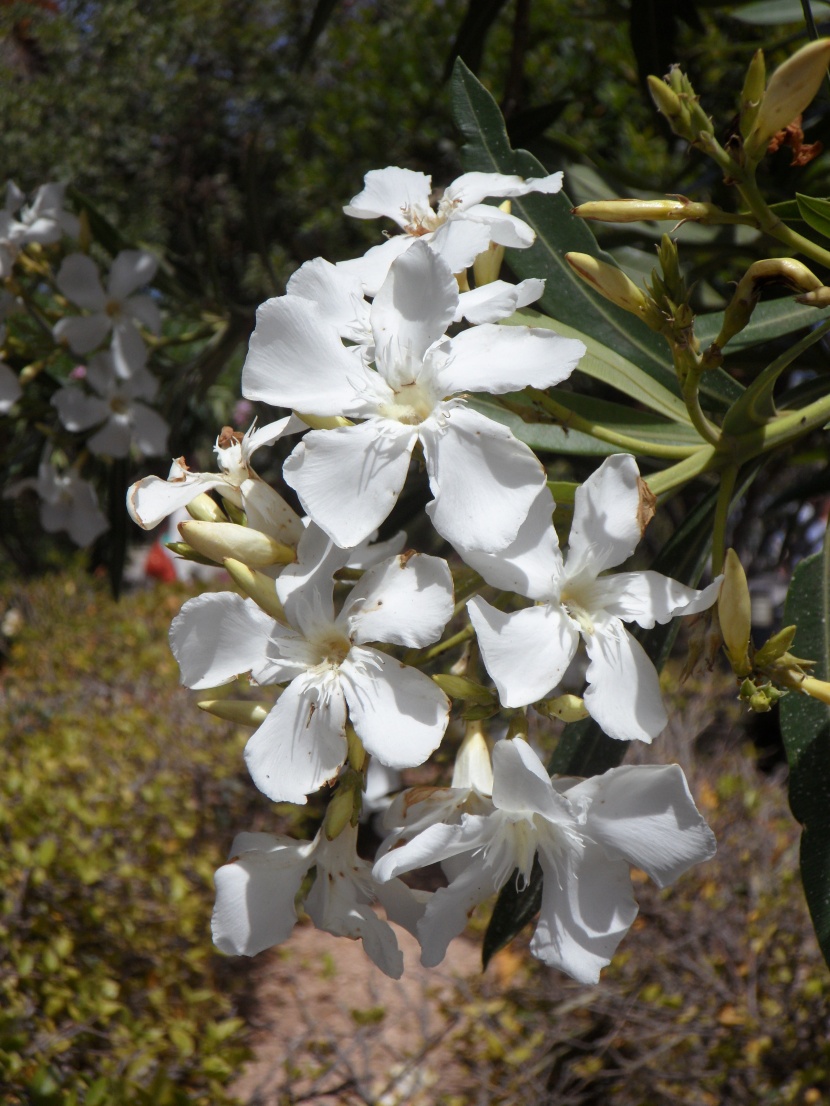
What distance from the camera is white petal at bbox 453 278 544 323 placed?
692mm

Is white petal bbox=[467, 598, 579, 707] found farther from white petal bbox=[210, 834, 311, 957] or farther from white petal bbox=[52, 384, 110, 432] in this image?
white petal bbox=[52, 384, 110, 432]

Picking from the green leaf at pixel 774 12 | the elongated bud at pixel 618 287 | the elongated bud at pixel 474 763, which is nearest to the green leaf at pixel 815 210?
the elongated bud at pixel 618 287

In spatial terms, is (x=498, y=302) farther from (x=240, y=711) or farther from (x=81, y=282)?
(x=81, y=282)

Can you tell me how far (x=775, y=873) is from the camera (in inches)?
104

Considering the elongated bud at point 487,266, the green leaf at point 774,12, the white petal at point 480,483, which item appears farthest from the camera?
the green leaf at point 774,12

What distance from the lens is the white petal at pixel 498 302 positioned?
2.27 feet

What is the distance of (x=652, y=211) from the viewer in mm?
739

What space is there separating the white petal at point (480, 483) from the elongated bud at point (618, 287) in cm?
18

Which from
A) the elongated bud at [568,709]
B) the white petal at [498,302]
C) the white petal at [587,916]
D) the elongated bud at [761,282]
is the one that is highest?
the white petal at [498,302]

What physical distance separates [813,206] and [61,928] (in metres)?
2.41

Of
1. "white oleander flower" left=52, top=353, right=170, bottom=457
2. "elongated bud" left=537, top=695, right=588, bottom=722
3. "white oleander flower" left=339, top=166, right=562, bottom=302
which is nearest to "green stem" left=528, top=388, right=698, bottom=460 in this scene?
"white oleander flower" left=339, top=166, right=562, bottom=302

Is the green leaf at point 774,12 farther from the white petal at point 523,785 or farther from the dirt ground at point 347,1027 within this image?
the dirt ground at point 347,1027

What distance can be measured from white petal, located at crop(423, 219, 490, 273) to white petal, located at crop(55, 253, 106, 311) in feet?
4.18

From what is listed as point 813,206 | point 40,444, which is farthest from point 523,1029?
point 813,206
